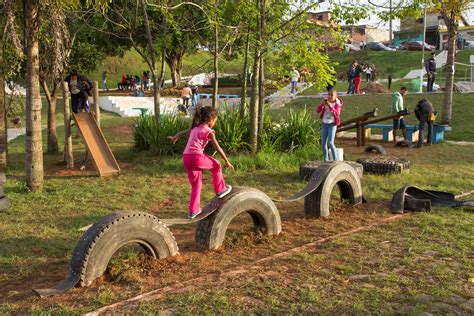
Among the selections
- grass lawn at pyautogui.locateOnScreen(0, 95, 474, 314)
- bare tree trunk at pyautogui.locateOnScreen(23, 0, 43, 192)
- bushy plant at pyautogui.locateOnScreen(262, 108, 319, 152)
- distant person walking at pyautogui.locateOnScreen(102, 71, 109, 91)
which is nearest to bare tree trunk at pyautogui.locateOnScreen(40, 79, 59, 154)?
grass lawn at pyautogui.locateOnScreen(0, 95, 474, 314)

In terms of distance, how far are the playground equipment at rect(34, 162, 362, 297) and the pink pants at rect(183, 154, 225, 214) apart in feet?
0.72

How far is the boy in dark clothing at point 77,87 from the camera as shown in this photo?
37.9 feet

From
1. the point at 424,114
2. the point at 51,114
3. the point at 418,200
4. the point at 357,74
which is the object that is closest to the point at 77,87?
the point at 51,114

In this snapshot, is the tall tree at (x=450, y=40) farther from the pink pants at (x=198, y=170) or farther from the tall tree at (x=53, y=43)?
the pink pants at (x=198, y=170)

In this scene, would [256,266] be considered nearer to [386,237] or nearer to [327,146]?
[386,237]

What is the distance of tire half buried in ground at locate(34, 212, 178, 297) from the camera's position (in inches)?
171

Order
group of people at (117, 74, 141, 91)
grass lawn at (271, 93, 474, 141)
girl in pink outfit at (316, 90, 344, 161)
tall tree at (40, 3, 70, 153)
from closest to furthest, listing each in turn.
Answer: tall tree at (40, 3, 70, 153) < girl in pink outfit at (316, 90, 344, 161) < grass lawn at (271, 93, 474, 141) < group of people at (117, 74, 141, 91)

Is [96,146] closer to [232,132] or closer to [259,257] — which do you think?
[232,132]

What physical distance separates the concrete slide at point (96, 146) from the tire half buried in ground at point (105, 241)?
550 centimetres

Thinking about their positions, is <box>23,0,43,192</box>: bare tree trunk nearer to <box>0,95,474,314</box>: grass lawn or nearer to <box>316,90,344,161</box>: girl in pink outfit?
<box>0,95,474,314</box>: grass lawn

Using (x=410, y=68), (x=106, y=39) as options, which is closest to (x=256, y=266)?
(x=106, y=39)

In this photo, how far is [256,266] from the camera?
16.0 feet

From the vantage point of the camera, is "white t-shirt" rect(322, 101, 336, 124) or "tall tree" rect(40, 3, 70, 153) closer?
"tall tree" rect(40, 3, 70, 153)

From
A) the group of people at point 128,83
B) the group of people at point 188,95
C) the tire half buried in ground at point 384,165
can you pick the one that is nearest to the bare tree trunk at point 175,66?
the group of people at point 128,83
